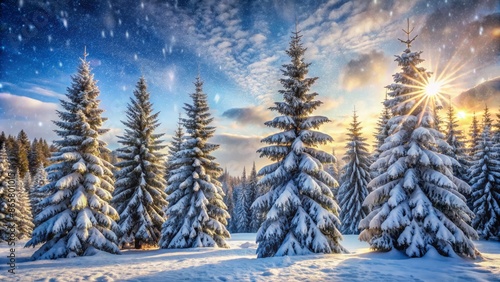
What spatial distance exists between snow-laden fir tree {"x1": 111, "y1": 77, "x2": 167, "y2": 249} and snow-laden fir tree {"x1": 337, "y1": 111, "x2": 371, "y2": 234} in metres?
21.9

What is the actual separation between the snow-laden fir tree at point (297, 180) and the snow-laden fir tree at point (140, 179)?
11.9 metres

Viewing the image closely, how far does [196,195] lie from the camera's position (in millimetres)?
21203

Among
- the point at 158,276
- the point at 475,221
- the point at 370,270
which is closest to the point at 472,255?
the point at 370,270

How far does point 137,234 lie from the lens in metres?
20.9

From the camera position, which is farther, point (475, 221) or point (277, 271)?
point (475, 221)

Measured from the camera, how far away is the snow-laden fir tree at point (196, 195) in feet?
66.8

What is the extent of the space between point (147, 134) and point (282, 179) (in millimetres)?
14415

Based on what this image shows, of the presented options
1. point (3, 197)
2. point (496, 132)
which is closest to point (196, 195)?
point (3, 197)

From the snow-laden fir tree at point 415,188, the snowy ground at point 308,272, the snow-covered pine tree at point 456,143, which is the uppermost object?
the snow-covered pine tree at point 456,143

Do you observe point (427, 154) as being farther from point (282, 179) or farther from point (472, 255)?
point (282, 179)

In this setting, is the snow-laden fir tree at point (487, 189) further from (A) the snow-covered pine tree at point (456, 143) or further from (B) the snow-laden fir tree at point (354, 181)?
(B) the snow-laden fir tree at point (354, 181)

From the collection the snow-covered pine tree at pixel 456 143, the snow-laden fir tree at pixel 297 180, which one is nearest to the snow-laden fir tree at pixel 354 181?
the snow-covered pine tree at pixel 456 143

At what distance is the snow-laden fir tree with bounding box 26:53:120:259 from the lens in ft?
51.6

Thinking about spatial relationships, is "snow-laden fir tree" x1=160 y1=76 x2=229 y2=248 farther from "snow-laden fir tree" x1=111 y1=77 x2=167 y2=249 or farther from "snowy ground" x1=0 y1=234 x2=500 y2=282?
"snowy ground" x1=0 y1=234 x2=500 y2=282
